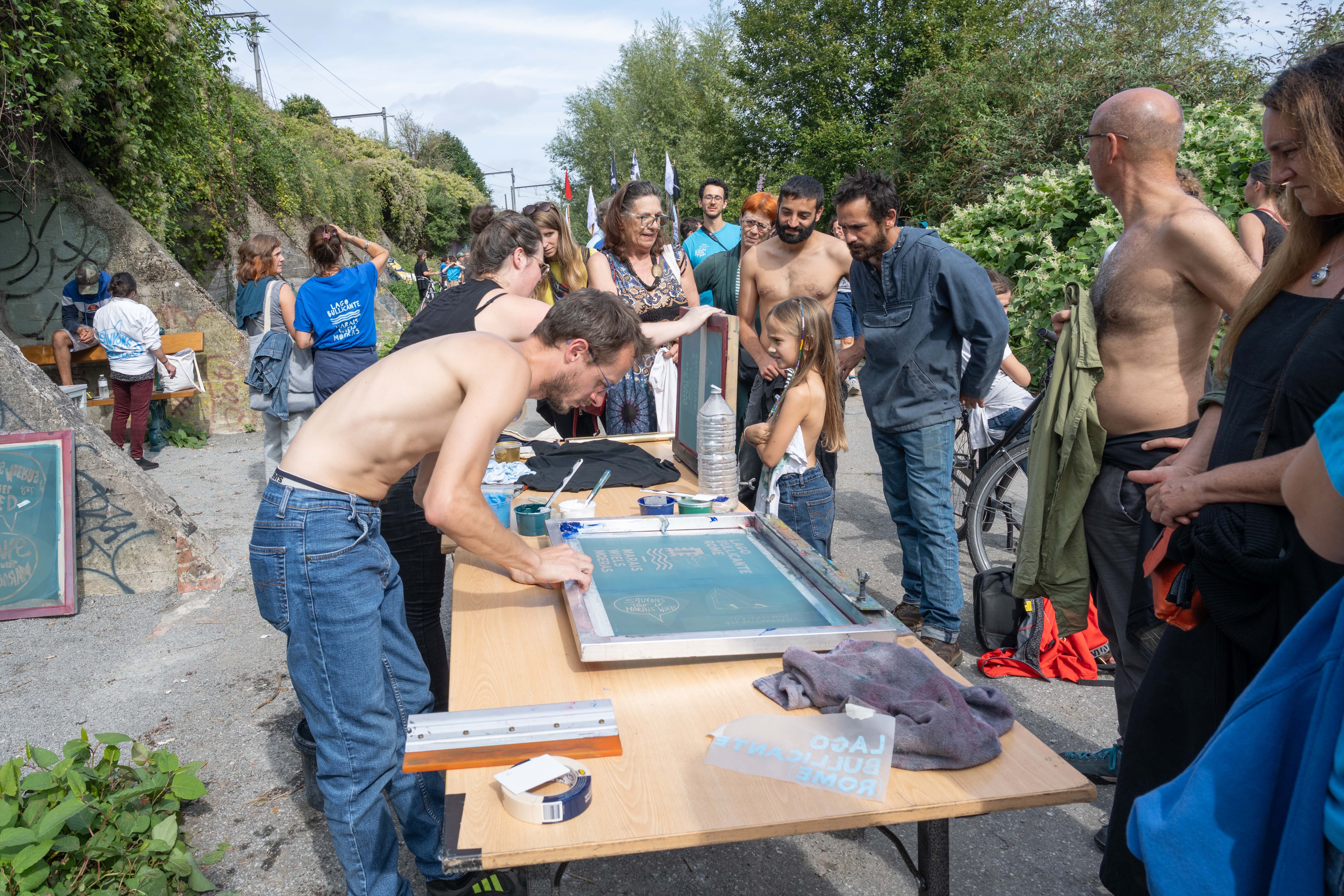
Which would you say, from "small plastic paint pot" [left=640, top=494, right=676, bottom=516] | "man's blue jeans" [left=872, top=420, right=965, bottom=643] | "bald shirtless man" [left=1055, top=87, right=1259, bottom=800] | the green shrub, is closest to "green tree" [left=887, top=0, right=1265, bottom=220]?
the green shrub

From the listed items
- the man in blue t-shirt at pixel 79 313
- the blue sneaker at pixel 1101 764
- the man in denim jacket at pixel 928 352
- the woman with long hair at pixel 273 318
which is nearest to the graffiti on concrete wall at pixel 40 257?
the man in blue t-shirt at pixel 79 313

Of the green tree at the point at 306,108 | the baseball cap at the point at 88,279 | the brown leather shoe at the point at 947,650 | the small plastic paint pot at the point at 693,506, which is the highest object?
the green tree at the point at 306,108

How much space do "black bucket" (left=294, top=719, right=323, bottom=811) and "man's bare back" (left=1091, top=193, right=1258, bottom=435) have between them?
2625 mm

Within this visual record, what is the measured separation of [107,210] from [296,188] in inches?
318

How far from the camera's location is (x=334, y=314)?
5.45 m

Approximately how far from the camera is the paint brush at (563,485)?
2.93 meters

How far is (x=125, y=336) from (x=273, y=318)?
2.42 meters

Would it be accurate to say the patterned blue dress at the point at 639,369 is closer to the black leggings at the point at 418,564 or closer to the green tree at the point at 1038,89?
the black leggings at the point at 418,564

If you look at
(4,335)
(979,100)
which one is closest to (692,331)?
(4,335)

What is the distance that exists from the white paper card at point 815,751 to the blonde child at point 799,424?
1794 millimetres

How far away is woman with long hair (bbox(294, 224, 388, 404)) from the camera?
17.6 feet

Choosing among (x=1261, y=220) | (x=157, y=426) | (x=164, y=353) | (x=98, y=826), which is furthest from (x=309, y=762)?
(x=157, y=426)

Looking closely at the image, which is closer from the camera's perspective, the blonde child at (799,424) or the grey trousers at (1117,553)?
the grey trousers at (1117,553)

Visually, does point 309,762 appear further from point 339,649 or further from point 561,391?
point 561,391
